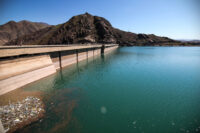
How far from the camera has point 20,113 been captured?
11.0 meters

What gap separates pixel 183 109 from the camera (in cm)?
1255

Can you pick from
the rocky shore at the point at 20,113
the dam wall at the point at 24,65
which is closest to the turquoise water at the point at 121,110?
the rocky shore at the point at 20,113

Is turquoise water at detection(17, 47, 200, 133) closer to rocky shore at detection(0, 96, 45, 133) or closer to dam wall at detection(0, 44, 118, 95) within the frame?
rocky shore at detection(0, 96, 45, 133)

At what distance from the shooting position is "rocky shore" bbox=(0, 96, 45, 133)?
31.2 ft

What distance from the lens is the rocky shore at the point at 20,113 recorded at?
9516 mm

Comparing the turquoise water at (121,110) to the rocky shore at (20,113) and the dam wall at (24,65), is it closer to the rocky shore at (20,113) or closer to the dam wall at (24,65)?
the rocky shore at (20,113)

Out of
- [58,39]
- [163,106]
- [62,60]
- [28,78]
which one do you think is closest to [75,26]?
[58,39]

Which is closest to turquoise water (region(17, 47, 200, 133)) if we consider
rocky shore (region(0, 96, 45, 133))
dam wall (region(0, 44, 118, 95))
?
rocky shore (region(0, 96, 45, 133))

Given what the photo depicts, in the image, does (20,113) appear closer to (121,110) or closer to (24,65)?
(121,110)

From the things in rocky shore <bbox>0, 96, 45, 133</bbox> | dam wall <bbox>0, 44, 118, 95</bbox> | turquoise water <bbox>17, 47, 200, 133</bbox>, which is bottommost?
turquoise water <bbox>17, 47, 200, 133</bbox>

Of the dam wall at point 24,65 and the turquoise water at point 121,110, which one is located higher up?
the dam wall at point 24,65

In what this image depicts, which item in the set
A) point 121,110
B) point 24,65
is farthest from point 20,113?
point 24,65

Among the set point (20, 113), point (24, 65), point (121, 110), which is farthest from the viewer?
point (24, 65)

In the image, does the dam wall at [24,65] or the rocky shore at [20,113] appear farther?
the dam wall at [24,65]
